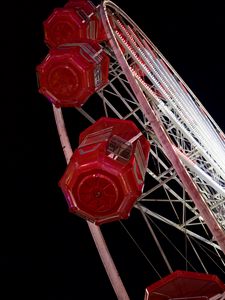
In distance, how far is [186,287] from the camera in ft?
22.1

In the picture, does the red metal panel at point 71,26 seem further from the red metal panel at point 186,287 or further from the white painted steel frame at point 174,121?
the red metal panel at point 186,287

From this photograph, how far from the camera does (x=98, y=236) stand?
9.86 metres

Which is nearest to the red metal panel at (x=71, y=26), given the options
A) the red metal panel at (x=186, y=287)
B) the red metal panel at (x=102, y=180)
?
the red metal panel at (x=102, y=180)

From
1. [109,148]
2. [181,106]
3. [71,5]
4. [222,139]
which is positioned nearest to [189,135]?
[181,106]

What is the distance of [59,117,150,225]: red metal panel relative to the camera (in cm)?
727

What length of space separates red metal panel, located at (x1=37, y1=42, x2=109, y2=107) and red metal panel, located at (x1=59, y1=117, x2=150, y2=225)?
8.28ft

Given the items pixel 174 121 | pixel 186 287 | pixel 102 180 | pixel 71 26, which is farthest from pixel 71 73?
pixel 186 287

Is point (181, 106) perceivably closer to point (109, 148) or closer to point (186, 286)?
point (109, 148)

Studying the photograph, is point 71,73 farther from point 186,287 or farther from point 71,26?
point 186,287

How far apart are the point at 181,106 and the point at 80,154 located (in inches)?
138

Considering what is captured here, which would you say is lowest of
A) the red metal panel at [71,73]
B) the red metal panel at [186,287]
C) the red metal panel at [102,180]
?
the red metal panel at [186,287]

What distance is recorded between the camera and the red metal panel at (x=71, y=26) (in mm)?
12461

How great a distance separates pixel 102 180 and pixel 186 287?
7.09 ft

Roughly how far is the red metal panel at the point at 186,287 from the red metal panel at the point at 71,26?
7.68m
